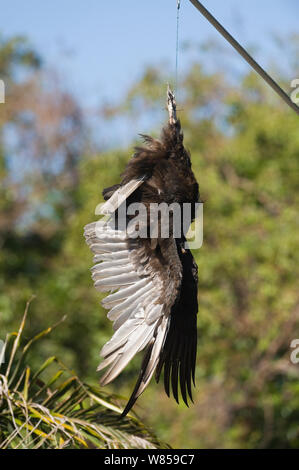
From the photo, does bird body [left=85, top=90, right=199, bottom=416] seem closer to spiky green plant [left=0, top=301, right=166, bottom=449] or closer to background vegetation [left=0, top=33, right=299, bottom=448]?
spiky green plant [left=0, top=301, right=166, bottom=449]

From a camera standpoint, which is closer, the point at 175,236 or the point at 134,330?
the point at 134,330

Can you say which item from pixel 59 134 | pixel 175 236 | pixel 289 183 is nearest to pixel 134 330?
pixel 175 236

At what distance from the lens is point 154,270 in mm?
3416

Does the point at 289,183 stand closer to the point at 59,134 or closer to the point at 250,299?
the point at 250,299

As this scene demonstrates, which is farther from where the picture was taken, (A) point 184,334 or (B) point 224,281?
(B) point 224,281

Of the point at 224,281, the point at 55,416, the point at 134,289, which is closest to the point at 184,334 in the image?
the point at 134,289

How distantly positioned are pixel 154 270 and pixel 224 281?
6055 mm

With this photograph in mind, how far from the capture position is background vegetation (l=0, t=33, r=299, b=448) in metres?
9.05

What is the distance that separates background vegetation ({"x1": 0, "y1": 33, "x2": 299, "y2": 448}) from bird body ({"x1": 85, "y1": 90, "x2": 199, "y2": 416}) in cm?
518

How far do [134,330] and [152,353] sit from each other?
13 cm

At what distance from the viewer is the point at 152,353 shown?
10.4 feet

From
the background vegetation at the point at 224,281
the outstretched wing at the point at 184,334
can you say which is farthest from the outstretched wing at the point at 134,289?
the background vegetation at the point at 224,281

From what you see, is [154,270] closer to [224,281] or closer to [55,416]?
[55,416]

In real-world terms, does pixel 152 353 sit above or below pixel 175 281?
below
